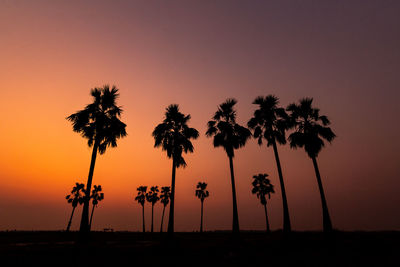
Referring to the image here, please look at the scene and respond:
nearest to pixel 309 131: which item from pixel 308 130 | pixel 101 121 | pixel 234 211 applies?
pixel 308 130

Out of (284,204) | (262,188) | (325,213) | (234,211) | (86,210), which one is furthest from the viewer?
(262,188)

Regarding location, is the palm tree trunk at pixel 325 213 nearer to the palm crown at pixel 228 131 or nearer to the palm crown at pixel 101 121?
the palm crown at pixel 228 131

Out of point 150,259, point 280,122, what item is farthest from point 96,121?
point 280,122

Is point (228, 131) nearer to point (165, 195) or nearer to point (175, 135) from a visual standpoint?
point (175, 135)

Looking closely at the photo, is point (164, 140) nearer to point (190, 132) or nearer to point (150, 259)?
point (190, 132)

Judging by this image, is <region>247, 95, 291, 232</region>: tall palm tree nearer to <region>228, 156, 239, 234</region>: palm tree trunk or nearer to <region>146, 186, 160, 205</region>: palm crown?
<region>228, 156, 239, 234</region>: palm tree trunk

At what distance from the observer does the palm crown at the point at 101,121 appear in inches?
899

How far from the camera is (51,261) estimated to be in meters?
11.4

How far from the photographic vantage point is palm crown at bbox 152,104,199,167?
26562mm

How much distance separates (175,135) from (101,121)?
27.6ft

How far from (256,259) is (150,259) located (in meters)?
6.26

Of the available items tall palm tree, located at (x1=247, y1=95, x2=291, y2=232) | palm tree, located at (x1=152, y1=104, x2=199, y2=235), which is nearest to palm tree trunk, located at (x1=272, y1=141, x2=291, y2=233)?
tall palm tree, located at (x1=247, y1=95, x2=291, y2=232)

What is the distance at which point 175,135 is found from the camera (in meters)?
27.3

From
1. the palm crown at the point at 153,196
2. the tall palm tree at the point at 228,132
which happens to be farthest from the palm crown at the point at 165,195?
the tall palm tree at the point at 228,132
